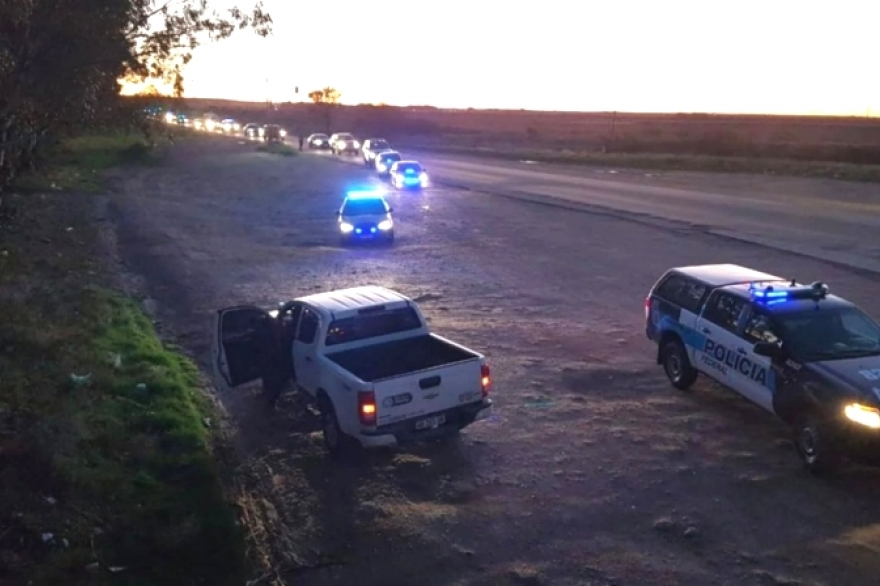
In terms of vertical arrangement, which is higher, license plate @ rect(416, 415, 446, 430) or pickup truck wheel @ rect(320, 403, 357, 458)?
license plate @ rect(416, 415, 446, 430)

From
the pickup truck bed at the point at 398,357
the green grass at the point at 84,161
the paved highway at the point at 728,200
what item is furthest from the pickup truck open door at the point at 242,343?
the green grass at the point at 84,161

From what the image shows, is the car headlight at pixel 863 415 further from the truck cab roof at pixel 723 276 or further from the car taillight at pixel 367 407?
the car taillight at pixel 367 407

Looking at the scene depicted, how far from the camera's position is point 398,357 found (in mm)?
12883

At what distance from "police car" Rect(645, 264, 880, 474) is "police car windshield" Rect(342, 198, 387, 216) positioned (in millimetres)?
18401

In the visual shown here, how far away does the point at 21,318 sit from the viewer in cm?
1695

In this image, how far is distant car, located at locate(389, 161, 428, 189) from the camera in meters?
52.5

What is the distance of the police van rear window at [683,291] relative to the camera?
1404 centimetres

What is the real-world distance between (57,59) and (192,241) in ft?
52.3

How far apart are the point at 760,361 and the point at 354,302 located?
496 cm

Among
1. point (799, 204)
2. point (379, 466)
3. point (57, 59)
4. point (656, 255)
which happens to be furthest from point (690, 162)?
point (379, 466)

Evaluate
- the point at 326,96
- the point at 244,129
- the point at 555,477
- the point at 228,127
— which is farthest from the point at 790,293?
the point at 326,96

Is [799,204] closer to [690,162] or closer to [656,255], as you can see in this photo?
[656,255]

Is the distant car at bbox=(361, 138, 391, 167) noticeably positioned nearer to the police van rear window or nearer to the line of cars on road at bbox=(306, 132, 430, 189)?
the line of cars on road at bbox=(306, 132, 430, 189)

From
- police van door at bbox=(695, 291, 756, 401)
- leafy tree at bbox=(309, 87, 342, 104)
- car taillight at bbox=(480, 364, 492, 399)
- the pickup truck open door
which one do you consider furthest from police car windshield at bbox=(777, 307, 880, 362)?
leafy tree at bbox=(309, 87, 342, 104)
